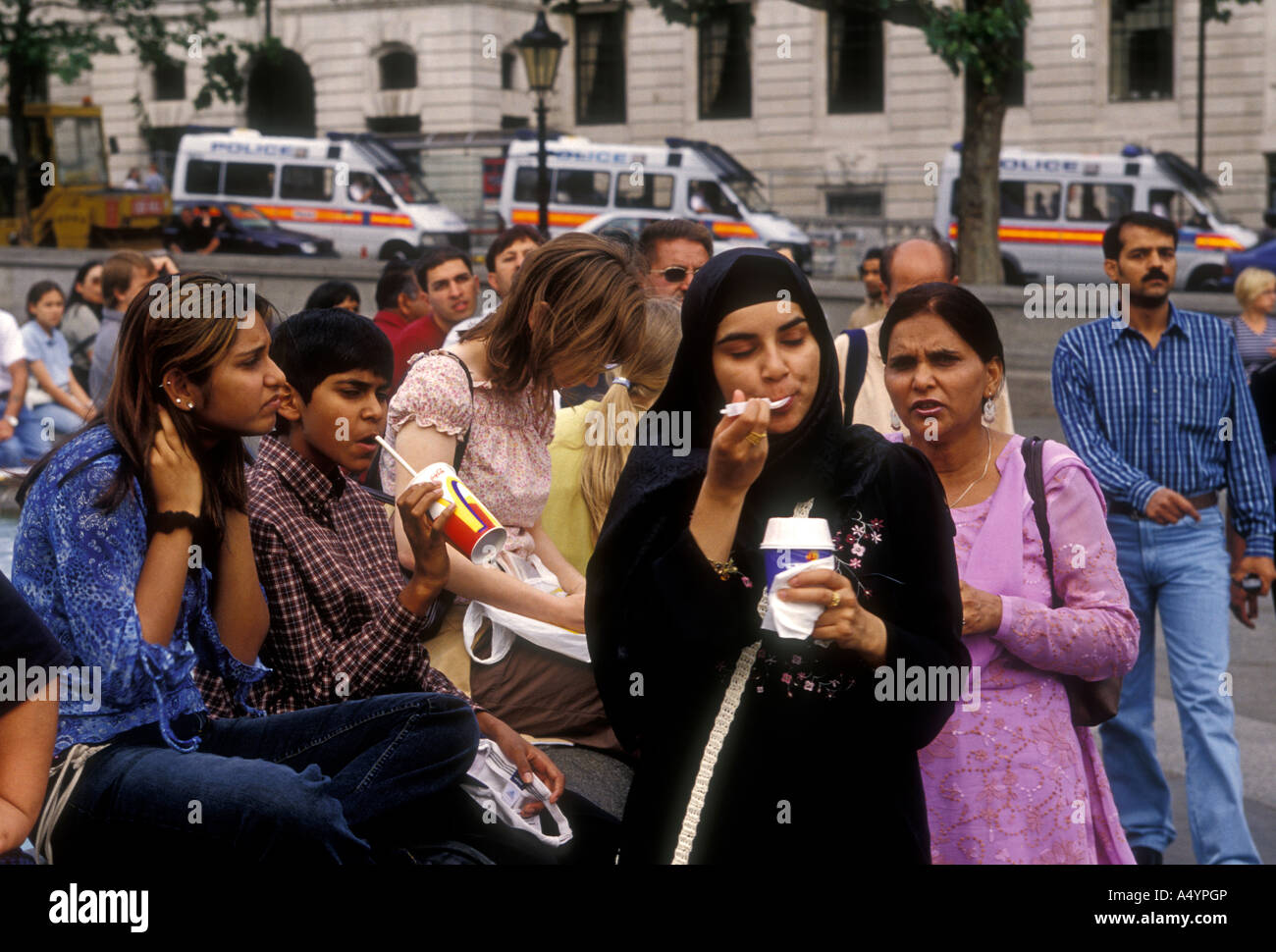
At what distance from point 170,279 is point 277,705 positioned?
90cm

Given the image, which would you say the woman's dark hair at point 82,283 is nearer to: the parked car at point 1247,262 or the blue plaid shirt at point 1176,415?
the parked car at point 1247,262

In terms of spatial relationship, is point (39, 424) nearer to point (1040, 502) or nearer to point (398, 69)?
point (1040, 502)

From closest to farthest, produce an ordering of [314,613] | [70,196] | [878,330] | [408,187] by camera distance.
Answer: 1. [314,613]
2. [878,330]
3. [70,196]
4. [408,187]

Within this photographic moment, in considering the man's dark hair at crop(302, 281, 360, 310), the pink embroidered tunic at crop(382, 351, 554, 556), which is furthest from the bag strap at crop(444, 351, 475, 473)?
the man's dark hair at crop(302, 281, 360, 310)

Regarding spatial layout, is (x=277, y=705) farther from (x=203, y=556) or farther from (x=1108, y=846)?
(x=1108, y=846)

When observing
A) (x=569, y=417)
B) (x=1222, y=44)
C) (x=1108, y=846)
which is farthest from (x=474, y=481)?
(x=1222, y=44)

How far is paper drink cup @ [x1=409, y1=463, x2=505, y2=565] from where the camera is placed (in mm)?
3113

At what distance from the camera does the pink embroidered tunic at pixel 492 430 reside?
12.6 ft

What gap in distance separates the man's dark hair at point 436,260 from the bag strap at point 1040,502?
4.14 meters

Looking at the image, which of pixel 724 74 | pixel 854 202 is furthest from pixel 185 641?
pixel 724 74

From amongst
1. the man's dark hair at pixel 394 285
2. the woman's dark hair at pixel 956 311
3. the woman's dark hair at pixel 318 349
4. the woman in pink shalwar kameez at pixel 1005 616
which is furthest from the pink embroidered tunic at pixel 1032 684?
the man's dark hair at pixel 394 285

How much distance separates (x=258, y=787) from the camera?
114 inches

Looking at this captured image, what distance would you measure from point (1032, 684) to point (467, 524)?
122 centimetres
